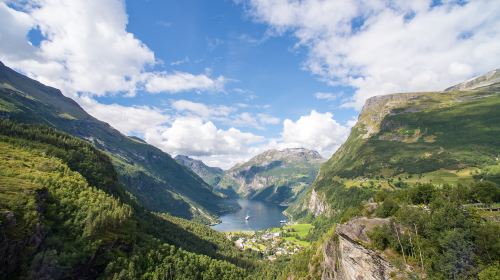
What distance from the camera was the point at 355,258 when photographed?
8888 centimetres

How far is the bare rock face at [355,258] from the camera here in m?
81.1

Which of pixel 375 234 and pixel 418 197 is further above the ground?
pixel 418 197

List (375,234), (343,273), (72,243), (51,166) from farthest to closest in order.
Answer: (51,166), (72,243), (343,273), (375,234)

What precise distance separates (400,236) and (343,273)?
2311 cm

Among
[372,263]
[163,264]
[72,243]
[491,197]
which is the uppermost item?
[491,197]

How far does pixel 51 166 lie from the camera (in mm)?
167500

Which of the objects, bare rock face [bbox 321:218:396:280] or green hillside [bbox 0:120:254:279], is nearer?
bare rock face [bbox 321:218:396:280]

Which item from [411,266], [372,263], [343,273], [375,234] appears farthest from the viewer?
[343,273]

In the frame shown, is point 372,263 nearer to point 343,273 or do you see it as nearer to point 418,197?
point 343,273

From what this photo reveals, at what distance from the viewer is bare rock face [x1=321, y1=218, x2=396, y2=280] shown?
81.1 metres

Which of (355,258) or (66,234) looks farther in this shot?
(66,234)

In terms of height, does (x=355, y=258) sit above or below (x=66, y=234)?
above

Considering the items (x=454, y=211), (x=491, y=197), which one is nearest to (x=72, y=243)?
(x=454, y=211)

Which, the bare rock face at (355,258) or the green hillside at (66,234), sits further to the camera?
the green hillside at (66,234)
